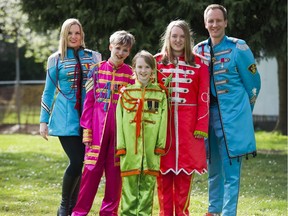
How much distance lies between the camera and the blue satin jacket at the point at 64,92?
6242 millimetres

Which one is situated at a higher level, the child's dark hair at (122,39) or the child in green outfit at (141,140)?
the child's dark hair at (122,39)

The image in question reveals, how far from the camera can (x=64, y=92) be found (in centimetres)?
630

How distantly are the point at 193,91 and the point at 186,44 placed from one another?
1.38 ft

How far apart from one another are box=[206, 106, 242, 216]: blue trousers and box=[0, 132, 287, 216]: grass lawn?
87 cm

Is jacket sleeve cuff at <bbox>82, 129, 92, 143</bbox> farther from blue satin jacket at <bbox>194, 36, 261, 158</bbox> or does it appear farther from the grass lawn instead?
the grass lawn

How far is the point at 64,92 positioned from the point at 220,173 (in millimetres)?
1663

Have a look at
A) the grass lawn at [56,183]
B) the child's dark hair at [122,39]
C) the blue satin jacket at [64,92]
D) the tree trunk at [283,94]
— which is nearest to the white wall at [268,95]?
the tree trunk at [283,94]

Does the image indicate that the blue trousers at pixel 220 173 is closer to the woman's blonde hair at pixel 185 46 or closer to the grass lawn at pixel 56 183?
the woman's blonde hair at pixel 185 46

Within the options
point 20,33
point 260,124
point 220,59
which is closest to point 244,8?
point 220,59

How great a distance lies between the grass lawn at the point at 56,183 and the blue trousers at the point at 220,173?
2.85 feet

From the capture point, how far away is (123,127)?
19.1 feet

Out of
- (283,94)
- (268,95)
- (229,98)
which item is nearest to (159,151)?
(229,98)

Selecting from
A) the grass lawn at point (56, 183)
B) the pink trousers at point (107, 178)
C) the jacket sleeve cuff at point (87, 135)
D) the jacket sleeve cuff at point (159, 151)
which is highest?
the jacket sleeve cuff at point (87, 135)

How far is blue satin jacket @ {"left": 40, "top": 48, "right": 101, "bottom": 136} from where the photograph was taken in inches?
246
